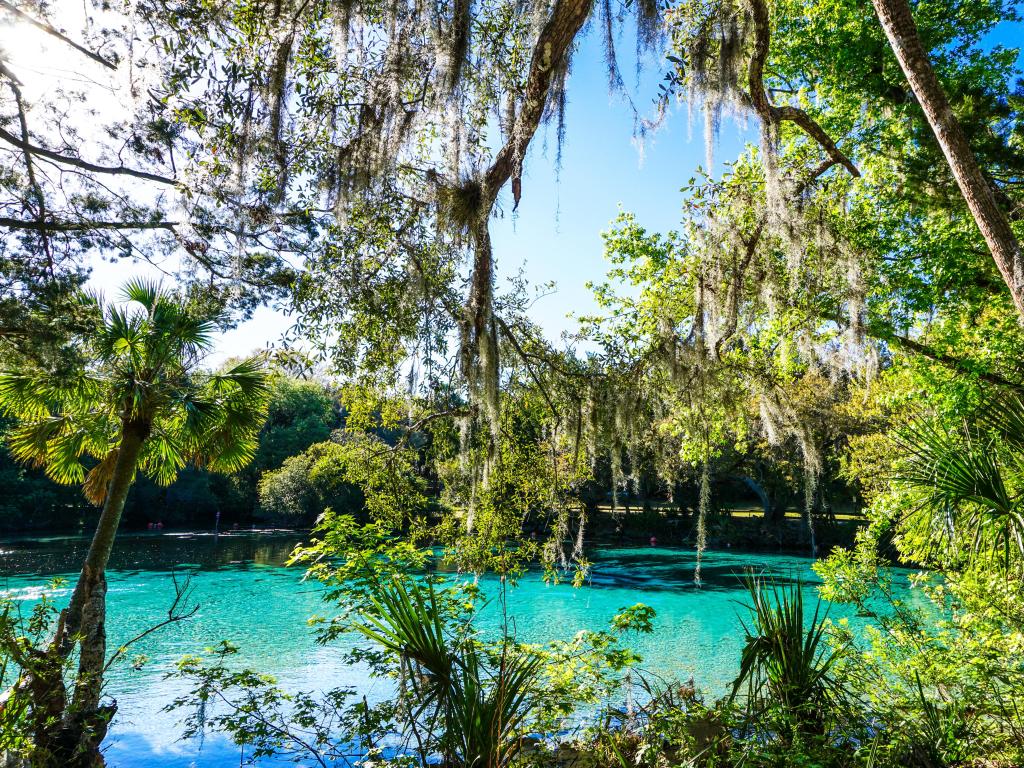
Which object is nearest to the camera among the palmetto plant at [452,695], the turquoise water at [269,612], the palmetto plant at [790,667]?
the palmetto plant at [452,695]

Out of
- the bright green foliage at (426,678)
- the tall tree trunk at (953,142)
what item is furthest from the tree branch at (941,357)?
the bright green foliage at (426,678)

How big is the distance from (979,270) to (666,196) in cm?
336

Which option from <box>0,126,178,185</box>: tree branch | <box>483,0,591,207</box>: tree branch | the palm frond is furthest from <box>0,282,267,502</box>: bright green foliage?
<box>483,0,591,207</box>: tree branch

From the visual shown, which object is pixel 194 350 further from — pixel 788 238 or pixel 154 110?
pixel 788 238

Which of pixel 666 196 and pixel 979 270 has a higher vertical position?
pixel 666 196

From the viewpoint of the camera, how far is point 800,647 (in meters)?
2.60

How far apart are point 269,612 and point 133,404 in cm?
868

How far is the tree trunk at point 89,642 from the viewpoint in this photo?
2863 mm

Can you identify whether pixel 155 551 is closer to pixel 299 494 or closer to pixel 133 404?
pixel 299 494

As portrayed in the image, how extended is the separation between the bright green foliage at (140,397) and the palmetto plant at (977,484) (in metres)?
5.53

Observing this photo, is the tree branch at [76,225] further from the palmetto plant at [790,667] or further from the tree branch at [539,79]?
the palmetto plant at [790,667]

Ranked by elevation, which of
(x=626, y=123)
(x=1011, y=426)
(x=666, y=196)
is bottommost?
(x=1011, y=426)

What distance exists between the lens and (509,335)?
3.91m

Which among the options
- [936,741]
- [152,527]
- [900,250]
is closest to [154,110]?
[936,741]
